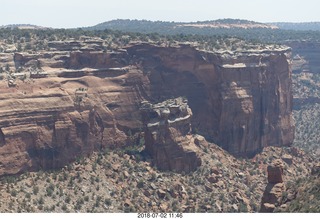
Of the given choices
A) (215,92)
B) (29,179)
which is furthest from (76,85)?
(215,92)

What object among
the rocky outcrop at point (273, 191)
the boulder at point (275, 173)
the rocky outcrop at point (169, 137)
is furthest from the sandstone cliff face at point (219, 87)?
the rocky outcrop at point (273, 191)

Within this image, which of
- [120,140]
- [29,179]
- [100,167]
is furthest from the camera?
[120,140]

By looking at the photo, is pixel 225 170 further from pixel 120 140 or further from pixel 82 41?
pixel 82 41

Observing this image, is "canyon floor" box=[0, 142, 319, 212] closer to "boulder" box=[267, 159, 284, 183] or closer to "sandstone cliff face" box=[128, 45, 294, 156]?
"sandstone cliff face" box=[128, 45, 294, 156]

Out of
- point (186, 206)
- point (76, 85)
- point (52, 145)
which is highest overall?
point (76, 85)

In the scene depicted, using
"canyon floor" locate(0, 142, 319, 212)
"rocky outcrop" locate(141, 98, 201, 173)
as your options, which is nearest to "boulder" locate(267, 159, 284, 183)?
"canyon floor" locate(0, 142, 319, 212)

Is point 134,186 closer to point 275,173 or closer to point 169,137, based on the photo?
point 169,137

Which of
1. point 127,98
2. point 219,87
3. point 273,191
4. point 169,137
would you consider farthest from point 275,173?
point 219,87
